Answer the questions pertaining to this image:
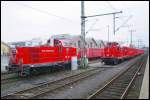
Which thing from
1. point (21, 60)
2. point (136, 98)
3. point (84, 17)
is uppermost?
point (84, 17)

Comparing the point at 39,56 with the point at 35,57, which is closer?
the point at 35,57

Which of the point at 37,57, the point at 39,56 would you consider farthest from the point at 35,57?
the point at 39,56

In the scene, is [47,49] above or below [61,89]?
above

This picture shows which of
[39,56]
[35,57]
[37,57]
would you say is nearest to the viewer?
[35,57]

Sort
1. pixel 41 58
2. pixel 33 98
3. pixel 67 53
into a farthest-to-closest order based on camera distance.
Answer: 1. pixel 67 53
2. pixel 41 58
3. pixel 33 98

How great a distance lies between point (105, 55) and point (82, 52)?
8935 millimetres

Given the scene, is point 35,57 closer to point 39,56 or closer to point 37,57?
point 37,57

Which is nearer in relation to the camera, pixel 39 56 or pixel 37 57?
pixel 37 57

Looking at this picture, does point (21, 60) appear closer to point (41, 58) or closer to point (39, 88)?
point (41, 58)

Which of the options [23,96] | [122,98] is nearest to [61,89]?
[23,96]

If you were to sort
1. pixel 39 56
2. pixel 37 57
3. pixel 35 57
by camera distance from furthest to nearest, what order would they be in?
pixel 39 56
pixel 37 57
pixel 35 57

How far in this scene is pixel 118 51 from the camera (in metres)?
36.4

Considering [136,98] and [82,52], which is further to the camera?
[82,52]

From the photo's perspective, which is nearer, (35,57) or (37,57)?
(35,57)
